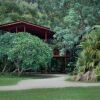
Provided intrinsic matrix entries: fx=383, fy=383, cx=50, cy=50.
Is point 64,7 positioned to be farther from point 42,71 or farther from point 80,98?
point 80,98

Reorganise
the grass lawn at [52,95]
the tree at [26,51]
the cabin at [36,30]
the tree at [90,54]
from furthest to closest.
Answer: the cabin at [36,30] → the tree at [26,51] → the tree at [90,54] → the grass lawn at [52,95]

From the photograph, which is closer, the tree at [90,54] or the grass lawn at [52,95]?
the grass lawn at [52,95]

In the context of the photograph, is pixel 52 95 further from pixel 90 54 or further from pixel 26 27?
pixel 26 27

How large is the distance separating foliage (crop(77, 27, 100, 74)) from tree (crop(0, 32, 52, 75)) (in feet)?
10.4

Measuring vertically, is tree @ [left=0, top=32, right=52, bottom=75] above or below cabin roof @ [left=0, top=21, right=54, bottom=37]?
below

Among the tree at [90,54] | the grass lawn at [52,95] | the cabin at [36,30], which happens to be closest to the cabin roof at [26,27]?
the cabin at [36,30]

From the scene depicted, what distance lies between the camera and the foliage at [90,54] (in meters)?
20.7

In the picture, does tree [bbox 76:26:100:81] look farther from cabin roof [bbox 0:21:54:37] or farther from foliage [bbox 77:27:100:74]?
cabin roof [bbox 0:21:54:37]

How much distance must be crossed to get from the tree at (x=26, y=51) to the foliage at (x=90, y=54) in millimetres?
3178

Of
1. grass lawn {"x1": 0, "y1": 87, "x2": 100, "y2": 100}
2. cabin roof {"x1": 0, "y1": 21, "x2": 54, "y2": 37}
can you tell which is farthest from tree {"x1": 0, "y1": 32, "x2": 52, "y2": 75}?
grass lawn {"x1": 0, "y1": 87, "x2": 100, "y2": 100}

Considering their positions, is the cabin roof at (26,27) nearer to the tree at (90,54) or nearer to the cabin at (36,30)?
the cabin at (36,30)

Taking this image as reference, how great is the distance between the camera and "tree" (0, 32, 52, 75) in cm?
2367

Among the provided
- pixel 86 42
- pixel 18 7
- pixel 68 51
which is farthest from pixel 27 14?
pixel 86 42

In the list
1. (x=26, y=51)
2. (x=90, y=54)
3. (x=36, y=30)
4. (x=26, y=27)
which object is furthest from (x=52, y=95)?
(x=36, y=30)
